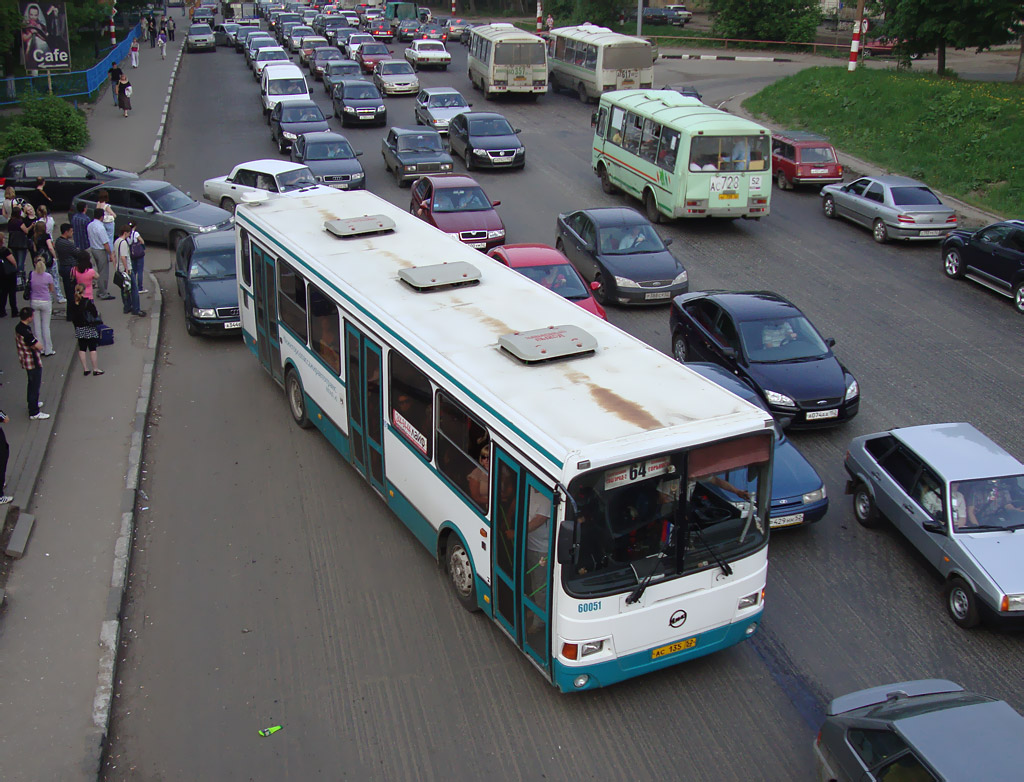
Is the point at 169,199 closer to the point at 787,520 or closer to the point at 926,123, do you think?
the point at 787,520

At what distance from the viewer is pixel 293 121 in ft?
95.8

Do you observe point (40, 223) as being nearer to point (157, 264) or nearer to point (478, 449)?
point (157, 264)

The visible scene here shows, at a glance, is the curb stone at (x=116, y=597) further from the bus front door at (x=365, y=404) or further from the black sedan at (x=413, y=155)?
the black sedan at (x=413, y=155)

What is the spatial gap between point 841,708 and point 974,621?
2700 millimetres

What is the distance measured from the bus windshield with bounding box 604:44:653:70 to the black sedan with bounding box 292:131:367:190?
13.9m

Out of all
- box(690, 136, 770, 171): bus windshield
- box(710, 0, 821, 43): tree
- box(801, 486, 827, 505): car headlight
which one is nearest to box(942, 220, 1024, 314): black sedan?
box(690, 136, 770, 171): bus windshield

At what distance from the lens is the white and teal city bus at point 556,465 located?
7.15 meters

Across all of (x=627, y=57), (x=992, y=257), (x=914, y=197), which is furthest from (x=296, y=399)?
(x=627, y=57)

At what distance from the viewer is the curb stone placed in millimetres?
7625

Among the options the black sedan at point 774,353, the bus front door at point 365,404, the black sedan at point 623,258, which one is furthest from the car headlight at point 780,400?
the bus front door at point 365,404

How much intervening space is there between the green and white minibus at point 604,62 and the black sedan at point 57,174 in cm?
1880

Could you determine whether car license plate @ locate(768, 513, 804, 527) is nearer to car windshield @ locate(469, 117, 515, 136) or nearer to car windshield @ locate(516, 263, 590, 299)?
car windshield @ locate(516, 263, 590, 299)

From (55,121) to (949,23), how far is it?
93.9ft

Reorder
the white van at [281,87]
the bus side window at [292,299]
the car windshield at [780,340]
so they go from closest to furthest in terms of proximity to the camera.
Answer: the bus side window at [292,299], the car windshield at [780,340], the white van at [281,87]
